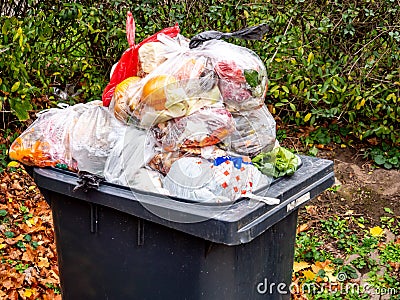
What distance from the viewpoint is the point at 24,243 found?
3.60 metres

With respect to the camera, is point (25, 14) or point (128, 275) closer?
point (128, 275)

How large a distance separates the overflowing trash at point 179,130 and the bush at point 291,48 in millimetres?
2215

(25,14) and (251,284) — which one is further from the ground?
(25,14)

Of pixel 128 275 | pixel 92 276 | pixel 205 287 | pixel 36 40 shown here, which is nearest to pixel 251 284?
pixel 205 287

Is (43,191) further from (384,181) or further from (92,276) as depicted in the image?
(384,181)

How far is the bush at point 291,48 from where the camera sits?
4.44 meters

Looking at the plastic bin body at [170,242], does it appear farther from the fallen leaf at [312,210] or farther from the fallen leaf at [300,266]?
the fallen leaf at [312,210]

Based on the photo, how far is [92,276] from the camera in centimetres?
234

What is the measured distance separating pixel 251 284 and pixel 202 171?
1.98ft

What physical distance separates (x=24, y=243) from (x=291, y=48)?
9.34 ft

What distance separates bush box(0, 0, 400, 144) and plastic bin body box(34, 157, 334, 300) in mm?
2269

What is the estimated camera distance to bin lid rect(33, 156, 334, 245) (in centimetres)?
182

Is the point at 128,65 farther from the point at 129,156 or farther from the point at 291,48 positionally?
the point at 291,48

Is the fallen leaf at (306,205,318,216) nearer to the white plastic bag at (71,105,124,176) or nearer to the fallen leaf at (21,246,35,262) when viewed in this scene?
the fallen leaf at (21,246,35,262)
